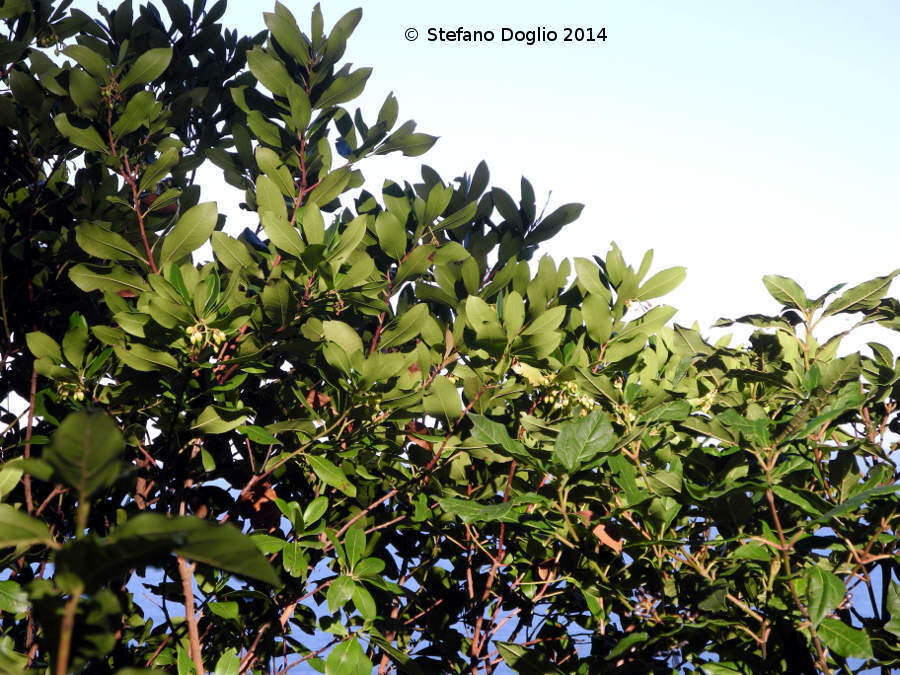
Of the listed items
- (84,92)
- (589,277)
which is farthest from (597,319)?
(84,92)

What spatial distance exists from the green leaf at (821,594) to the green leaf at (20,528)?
1063mm

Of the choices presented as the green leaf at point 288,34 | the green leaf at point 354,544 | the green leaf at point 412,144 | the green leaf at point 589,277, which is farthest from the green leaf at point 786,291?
the green leaf at point 288,34

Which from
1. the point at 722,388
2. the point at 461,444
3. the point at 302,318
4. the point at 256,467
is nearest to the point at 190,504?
the point at 256,467

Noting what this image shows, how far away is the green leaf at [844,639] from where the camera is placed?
1103 millimetres

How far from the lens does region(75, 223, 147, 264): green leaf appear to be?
5.09ft

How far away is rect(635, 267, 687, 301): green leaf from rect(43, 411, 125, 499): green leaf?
147 centimetres

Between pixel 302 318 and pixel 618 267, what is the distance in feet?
2.57

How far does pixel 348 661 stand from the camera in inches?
61.1

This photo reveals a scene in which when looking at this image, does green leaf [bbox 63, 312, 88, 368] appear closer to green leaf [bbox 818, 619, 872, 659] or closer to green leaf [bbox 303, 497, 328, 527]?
green leaf [bbox 303, 497, 328, 527]

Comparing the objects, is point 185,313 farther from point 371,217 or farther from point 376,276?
point 371,217

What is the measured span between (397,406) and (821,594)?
825mm

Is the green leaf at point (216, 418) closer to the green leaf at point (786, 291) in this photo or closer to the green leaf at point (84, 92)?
the green leaf at point (84, 92)

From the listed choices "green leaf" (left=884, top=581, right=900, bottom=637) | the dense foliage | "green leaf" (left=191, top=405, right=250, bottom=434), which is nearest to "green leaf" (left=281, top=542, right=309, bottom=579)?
the dense foliage

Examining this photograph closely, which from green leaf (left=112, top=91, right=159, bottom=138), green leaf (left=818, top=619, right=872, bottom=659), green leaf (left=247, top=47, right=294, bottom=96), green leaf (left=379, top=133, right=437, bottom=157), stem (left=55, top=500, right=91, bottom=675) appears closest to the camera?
stem (left=55, top=500, right=91, bottom=675)
